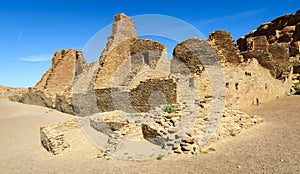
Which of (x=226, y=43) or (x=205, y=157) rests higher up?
(x=226, y=43)

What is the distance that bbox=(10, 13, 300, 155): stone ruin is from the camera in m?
8.24

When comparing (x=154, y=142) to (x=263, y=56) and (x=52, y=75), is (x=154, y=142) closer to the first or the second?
(x=263, y=56)

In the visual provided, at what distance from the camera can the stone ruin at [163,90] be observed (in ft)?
27.0

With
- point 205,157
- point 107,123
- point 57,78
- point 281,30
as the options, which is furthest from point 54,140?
point 281,30

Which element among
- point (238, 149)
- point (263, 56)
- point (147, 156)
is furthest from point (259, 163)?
point (263, 56)

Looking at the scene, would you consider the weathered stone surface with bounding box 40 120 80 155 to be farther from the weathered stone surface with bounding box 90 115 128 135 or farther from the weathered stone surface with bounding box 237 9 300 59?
the weathered stone surface with bounding box 237 9 300 59

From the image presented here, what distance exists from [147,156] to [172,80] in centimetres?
501

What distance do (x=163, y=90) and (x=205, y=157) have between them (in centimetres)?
573

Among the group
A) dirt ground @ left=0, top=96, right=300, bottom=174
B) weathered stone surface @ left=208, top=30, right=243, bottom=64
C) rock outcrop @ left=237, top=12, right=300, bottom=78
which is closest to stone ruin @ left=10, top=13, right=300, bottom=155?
weathered stone surface @ left=208, top=30, right=243, bottom=64

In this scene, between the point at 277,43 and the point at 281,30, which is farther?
the point at 281,30

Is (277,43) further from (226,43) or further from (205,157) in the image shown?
(205,157)

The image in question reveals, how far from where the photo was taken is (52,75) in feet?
78.2

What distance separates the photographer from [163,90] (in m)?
11.4

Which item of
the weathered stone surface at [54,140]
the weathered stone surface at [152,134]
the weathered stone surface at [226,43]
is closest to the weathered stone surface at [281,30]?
the weathered stone surface at [226,43]
